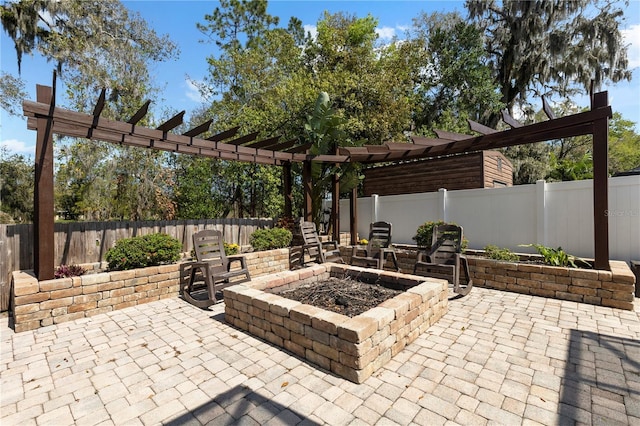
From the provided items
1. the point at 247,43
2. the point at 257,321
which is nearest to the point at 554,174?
the point at 257,321

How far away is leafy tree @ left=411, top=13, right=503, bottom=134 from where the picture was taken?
44.6 feet

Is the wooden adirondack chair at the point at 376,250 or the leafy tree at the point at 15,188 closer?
the wooden adirondack chair at the point at 376,250

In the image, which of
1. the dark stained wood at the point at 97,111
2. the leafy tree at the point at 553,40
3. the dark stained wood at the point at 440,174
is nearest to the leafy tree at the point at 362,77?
the dark stained wood at the point at 440,174

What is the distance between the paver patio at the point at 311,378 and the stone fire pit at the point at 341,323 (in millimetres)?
124

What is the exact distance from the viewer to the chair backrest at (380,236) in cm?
668

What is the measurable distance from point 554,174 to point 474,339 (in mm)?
9878

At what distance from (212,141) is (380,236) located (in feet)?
13.8

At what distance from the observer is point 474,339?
332 centimetres

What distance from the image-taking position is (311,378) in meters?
2.61

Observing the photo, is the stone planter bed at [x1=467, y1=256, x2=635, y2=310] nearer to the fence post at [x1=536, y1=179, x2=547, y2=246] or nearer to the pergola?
the pergola

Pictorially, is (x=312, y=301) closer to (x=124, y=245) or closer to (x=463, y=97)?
(x=124, y=245)

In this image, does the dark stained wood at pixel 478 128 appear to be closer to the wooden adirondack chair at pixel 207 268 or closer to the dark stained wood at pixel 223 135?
the dark stained wood at pixel 223 135

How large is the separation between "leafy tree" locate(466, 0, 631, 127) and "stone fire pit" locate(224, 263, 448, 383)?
1431 cm

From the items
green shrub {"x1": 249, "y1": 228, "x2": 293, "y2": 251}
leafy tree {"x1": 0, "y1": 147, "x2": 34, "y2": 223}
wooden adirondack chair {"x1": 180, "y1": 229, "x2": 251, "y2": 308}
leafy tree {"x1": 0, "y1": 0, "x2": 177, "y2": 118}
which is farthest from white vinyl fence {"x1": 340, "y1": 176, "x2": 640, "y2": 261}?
leafy tree {"x1": 0, "y1": 147, "x2": 34, "y2": 223}
